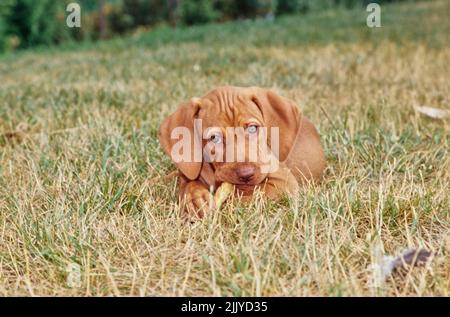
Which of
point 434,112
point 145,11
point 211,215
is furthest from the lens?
point 145,11

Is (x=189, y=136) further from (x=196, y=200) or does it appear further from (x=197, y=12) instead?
(x=197, y=12)

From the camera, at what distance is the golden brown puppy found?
8.21 ft

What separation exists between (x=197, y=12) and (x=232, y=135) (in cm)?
1673

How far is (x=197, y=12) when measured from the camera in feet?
61.5

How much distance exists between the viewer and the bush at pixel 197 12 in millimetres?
18703

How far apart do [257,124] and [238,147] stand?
0.50ft

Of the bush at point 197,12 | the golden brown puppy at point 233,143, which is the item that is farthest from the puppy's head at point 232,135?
the bush at point 197,12

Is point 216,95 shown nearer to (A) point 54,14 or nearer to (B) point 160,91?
(B) point 160,91

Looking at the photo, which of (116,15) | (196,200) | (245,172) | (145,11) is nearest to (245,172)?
(245,172)

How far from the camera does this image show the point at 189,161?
2645mm

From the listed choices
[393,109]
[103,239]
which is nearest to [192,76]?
[393,109]

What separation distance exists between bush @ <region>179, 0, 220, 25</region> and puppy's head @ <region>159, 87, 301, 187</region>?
16398 millimetres

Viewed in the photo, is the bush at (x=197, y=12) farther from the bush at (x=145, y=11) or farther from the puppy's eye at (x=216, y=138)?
the puppy's eye at (x=216, y=138)
